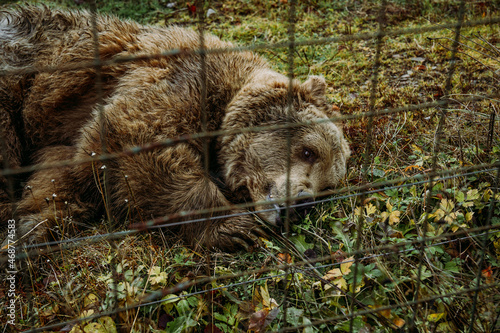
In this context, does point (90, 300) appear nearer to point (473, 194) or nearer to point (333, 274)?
point (333, 274)

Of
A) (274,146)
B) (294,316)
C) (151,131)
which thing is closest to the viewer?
(294,316)

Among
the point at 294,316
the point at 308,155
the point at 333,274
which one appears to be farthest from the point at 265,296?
the point at 308,155

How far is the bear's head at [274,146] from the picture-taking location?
3.37 metres

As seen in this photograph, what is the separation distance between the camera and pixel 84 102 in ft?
11.9

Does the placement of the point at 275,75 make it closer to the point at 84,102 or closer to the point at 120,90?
the point at 120,90

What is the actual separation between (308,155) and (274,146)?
0.91ft

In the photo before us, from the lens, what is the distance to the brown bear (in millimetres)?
3176

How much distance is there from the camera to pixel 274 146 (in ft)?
11.2

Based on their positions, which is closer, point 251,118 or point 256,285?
point 256,285

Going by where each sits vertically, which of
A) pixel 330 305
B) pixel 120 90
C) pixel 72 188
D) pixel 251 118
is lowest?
pixel 330 305

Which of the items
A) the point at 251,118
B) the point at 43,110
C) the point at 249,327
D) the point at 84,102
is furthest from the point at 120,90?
the point at 249,327

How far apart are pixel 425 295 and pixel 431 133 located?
72.6 inches

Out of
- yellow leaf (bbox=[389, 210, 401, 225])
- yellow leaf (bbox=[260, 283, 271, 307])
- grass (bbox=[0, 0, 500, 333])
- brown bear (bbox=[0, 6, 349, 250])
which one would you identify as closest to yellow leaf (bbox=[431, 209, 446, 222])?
grass (bbox=[0, 0, 500, 333])

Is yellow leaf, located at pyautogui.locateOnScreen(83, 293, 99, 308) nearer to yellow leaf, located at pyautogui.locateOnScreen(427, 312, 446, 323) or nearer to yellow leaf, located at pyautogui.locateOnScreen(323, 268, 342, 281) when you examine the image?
yellow leaf, located at pyautogui.locateOnScreen(323, 268, 342, 281)
